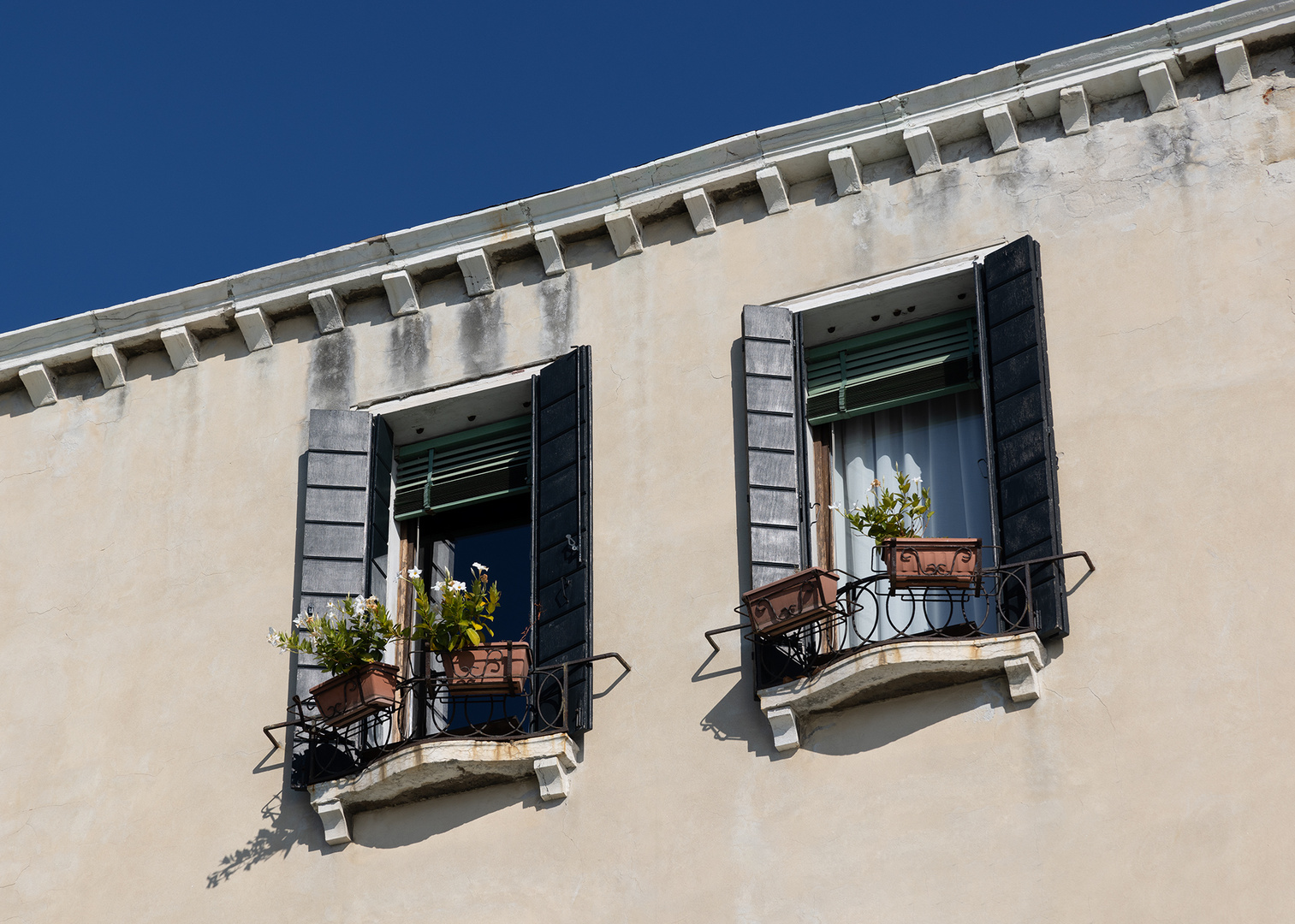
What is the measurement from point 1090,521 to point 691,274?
Result: 287cm

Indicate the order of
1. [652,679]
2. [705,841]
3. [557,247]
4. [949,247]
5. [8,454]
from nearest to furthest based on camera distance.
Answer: [705,841] < [652,679] < [949,247] < [557,247] < [8,454]

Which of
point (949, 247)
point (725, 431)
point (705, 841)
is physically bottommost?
point (705, 841)

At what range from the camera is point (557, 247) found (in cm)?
1165

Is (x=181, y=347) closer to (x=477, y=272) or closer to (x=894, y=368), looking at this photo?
(x=477, y=272)

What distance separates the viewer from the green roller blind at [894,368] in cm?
1070

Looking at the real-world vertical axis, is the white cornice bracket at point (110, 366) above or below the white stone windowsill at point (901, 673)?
above

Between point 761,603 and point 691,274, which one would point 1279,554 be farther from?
point 691,274

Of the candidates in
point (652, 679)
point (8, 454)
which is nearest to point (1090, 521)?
point (652, 679)

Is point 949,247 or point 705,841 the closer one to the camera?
point 705,841

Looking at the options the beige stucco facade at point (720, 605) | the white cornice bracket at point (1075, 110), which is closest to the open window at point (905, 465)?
the beige stucco facade at point (720, 605)

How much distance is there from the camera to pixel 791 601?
9641mm

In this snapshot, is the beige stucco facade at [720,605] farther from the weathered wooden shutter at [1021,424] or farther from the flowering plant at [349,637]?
the flowering plant at [349,637]

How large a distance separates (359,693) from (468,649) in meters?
0.60

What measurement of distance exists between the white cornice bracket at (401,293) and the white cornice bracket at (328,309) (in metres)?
0.31
